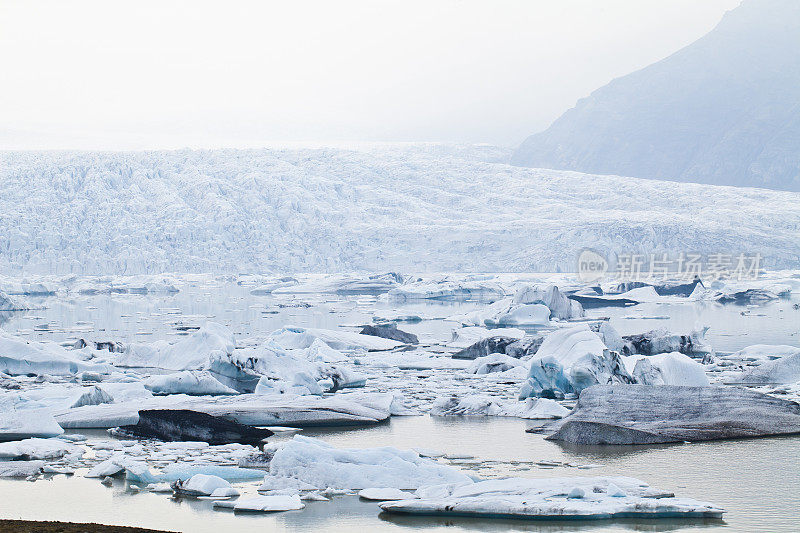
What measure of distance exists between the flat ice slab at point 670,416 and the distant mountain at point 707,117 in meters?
44.0

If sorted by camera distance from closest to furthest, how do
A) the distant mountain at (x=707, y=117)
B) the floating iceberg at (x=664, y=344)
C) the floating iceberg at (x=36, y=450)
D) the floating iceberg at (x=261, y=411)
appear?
the floating iceberg at (x=36, y=450) < the floating iceberg at (x=261, y=411) < the floating iceberg at (x=664, y=344) < the distant mountain at (x=707, y=117)

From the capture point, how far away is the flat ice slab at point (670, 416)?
243 inches

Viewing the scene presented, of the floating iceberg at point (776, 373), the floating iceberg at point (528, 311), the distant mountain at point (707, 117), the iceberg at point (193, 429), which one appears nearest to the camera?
the iceberg at point (193, 429)

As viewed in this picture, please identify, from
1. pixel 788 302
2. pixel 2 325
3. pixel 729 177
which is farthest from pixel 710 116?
pixel 2 325

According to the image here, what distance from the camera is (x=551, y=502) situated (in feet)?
14.1

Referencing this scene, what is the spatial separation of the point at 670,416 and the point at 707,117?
49.8 m

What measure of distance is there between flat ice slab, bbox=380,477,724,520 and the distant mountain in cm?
4655

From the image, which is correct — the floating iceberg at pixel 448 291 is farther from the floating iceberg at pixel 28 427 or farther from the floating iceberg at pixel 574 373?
the floating iceberg at pixel 28 427

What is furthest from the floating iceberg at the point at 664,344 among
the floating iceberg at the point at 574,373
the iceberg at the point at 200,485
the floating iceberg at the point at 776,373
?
the iceberg at the point at 200,485

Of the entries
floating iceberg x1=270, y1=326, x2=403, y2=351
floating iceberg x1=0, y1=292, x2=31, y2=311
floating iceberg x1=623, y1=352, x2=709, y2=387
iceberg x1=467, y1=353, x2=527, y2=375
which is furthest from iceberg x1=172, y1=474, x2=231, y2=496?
floating iceberg x1=0, y1=292, x2=31, y2=311

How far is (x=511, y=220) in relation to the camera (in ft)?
121

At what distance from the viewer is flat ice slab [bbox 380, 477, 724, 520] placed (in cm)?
421

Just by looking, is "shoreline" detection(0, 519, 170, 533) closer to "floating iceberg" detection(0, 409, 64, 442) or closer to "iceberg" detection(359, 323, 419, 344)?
"floating iceberg" detection(0, 409, 64, 442)

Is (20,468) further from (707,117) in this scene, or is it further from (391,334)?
(707,117)
